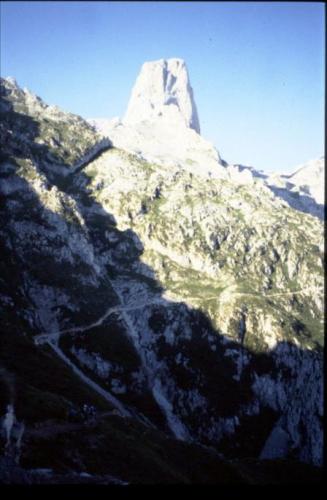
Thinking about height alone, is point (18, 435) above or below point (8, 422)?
below

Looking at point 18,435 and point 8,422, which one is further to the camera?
point 8,422

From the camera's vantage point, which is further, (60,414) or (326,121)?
(60,414)

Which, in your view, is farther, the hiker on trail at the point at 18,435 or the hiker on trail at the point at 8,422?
the hiker on trail at the point at 8,422

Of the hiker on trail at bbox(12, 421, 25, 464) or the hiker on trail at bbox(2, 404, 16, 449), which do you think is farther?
the hiker on trail at bbox(2, 404, 16, 449)

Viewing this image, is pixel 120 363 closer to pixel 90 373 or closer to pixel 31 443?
pixel 90 373

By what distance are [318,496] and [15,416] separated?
63.5m

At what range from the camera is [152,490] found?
1425cm

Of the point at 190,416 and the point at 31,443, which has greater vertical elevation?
the point at 31,443

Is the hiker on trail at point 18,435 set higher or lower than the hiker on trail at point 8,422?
lower

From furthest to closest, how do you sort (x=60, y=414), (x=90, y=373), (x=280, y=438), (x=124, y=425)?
(x=280, y=438)
(x=90, y=373)
(x=124, y=425)
(x=60, y=414)

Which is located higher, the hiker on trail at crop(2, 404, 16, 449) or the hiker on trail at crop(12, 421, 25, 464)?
the hiker on trail at crop(2, 404, 16, 449)

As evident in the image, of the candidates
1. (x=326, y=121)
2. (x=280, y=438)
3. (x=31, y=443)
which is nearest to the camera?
(x=326, y=121)

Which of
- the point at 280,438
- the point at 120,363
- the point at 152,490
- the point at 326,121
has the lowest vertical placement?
the point at 280,438

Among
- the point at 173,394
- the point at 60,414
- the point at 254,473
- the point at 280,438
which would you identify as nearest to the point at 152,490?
the point at 60,414
